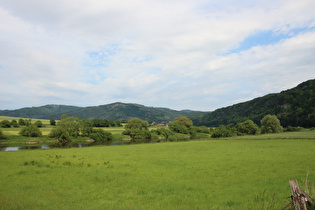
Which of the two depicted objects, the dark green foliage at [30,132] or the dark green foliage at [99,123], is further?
the dark green foliage at [99,123]

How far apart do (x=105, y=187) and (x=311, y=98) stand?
18164 cm

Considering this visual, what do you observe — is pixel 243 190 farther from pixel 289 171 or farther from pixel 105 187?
pixel 105 187

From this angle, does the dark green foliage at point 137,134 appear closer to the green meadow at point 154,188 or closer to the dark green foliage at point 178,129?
the dark green foliage at point 178,129

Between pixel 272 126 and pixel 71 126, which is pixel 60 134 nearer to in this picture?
pixel 71 126

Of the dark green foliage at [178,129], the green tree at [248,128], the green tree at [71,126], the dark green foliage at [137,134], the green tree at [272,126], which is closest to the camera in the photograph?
the green tree at [71,126]

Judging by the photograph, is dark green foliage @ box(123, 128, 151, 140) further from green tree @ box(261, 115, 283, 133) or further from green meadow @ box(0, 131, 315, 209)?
green meadow @ box(0, 131, 315, 209)

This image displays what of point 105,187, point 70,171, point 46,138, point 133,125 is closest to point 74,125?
point 46,138

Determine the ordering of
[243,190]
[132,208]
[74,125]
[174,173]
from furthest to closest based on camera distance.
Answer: [74,125] < [174,173] < [243,190] < [132,208]

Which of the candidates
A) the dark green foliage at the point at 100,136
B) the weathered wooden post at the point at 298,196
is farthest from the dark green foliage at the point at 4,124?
the weathered wooden post at the point at 298,196

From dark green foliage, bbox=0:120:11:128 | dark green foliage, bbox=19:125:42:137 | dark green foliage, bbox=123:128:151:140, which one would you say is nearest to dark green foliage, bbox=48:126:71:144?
dark green foliage, bbox=19:125:42:137

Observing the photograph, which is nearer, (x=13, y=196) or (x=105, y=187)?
(x=13, y=196)

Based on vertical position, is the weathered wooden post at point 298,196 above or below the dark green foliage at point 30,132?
above

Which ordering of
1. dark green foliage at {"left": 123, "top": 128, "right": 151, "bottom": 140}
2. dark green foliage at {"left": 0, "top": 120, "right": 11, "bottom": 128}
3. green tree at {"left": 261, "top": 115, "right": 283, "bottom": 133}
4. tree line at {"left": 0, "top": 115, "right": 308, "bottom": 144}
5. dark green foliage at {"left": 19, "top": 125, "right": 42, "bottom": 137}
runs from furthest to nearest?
dark green foliage at {"left": 123, "top": 128, "right": 151, "bottom": 140}, dark green foliage at {"left": 0, "top": 120, "right": 11, "bottom": 128}, green tree at {"left": 261, "top": 115, "right": 283, "bottom": 133}, tree line at {"left": 0, "top": 115, "right": 308, "bottom": 144}, dark green foliage at {"left": 19, "top": 125, "right": 42, "bottom": 137}

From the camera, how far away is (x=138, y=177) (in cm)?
1666
